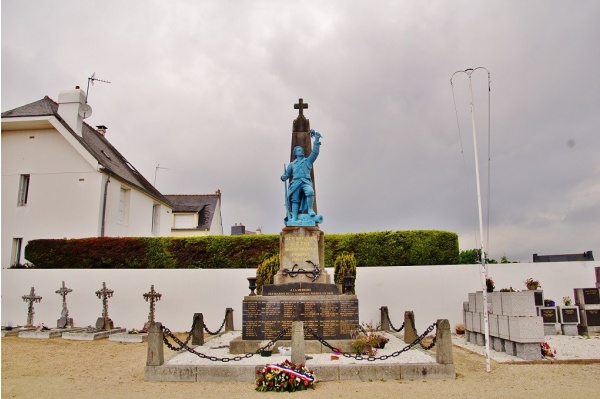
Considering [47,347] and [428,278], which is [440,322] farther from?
[47,347]

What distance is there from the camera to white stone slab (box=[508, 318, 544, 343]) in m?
9.42

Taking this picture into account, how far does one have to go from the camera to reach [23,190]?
63.9ft

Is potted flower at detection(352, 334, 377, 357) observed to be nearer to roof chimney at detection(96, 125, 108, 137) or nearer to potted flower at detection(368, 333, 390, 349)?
potted flower at detection(368, 333, 390, 349)

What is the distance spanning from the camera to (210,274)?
15.0m

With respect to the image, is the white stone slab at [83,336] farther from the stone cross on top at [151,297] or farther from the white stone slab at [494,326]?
the white stone slab at [494,326]

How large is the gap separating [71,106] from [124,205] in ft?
17.2

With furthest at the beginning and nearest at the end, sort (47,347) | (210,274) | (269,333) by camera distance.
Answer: (210,274) → (47,347) → (269,333)

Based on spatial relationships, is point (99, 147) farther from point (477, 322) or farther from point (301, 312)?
point (477, 322)

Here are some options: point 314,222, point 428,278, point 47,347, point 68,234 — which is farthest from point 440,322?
point 68,234

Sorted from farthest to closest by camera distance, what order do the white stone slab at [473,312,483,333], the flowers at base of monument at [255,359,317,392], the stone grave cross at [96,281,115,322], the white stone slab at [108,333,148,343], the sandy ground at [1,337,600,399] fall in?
the stone grave cross at [96,281,115,322] < the white stone slab at [108,333,148,343] < the white stone slab at [473,312,483,333] < the flowers at base of monument at [255,359,317,392] < the sandy ground at [1,337,600,399]

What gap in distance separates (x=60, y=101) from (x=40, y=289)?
32.8 feet

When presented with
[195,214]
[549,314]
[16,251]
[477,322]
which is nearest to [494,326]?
[477,322]

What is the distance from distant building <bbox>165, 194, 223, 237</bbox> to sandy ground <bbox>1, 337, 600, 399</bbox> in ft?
62.5

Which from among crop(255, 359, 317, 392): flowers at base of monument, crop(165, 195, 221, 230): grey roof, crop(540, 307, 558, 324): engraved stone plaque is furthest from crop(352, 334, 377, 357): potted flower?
crop(165, 195, 221, 230): grey roof
